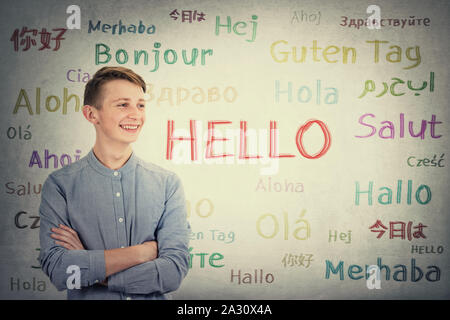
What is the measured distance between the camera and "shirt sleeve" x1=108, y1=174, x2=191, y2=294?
2588 millimetres

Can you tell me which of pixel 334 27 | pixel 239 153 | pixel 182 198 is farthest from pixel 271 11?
pixel 182 198

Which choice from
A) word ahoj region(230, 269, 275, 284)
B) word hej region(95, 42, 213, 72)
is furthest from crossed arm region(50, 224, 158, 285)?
word hej region(95, 42, 213, 72)

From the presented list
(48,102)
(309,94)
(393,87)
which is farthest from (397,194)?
(48,102)

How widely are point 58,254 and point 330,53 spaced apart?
7.26 feet

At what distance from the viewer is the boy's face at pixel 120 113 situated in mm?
2637

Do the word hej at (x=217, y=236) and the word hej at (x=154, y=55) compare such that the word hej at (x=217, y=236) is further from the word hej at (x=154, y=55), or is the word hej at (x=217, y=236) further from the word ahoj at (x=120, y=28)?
the word ahoj at (x=120, y=28)

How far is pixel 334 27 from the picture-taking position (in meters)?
2.71

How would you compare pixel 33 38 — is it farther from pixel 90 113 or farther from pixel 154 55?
pixel 154 55

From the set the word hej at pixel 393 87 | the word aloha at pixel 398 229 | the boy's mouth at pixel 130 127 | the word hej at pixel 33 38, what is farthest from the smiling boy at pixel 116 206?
the word hej at pixel 393 87

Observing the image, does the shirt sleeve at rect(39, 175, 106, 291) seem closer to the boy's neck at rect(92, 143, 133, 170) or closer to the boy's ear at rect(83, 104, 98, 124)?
the boy's neck at rect(92, 143, 133, 170)

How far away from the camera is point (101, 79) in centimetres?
266

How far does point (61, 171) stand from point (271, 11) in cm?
175

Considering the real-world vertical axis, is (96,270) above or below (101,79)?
below
